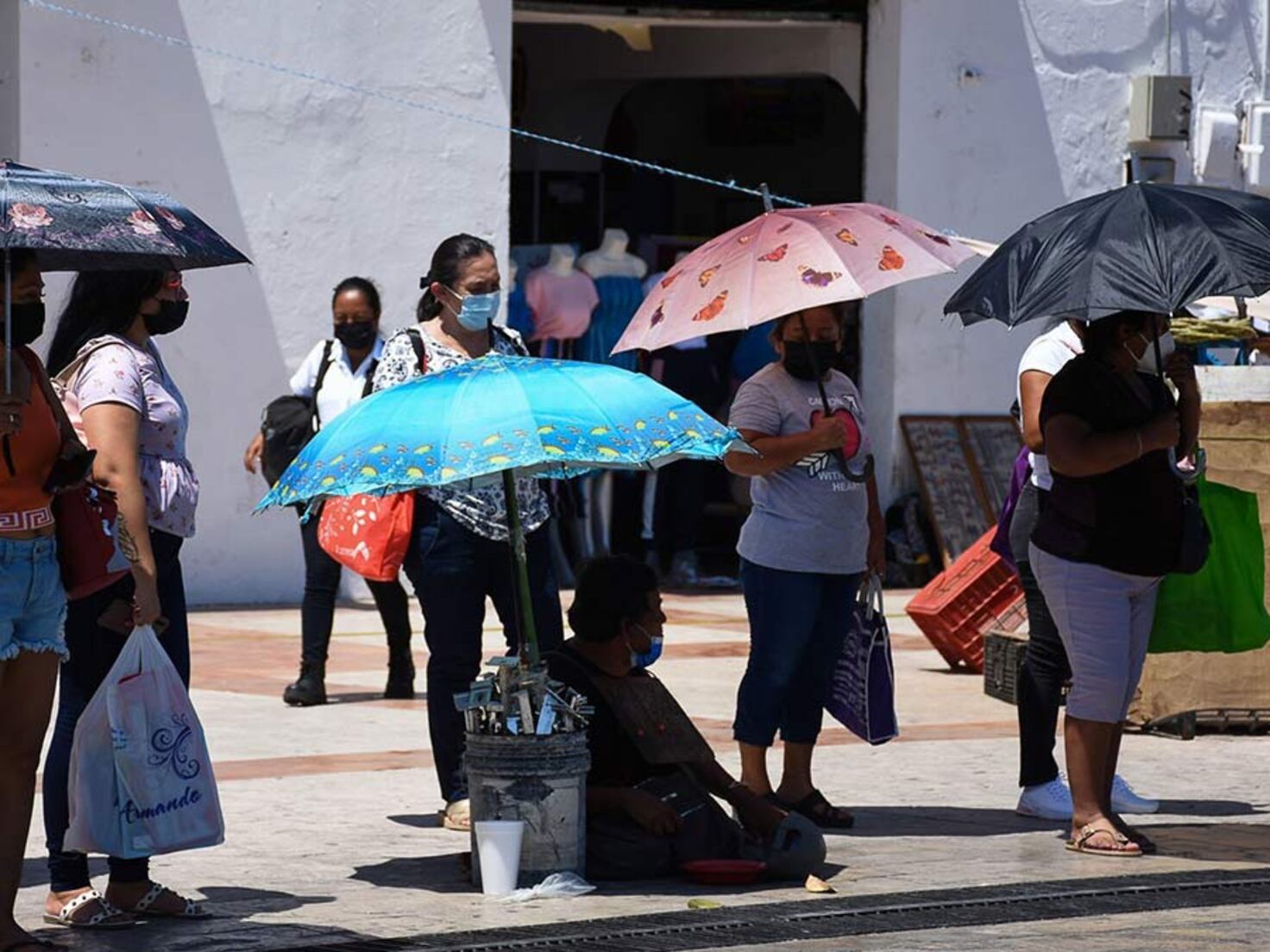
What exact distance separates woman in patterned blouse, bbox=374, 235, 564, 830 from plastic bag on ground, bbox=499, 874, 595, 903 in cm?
102

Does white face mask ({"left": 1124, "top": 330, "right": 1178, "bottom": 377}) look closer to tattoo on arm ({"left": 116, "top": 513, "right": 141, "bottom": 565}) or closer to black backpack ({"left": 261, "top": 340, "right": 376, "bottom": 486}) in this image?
tattoo on arm ({"left": 116, "top": 513, "right": 141, "bottom": 565})

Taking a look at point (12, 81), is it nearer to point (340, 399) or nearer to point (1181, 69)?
point (340, 399)

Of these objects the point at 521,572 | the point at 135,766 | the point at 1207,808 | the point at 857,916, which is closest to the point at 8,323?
the point at 135,766

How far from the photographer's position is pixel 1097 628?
7.85 metres

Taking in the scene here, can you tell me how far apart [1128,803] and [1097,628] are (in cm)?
113

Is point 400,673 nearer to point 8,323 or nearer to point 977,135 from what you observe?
point 8,323

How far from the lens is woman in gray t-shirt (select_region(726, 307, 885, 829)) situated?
27.0ft

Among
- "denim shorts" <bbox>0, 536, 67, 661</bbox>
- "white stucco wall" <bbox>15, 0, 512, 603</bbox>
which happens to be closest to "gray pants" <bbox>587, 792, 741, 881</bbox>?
"denim shorts" <bbox>0, 536, 67, 661</bbox>

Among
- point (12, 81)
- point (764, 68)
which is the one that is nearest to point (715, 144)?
point (764, 68)

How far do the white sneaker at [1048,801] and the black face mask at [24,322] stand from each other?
12.7ft

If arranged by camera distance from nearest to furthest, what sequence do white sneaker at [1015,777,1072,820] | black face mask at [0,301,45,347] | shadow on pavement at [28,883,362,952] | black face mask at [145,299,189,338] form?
1. black face mask at [0,301,45,347]
2. shadow on pavement at [28,883,362,952]
3. black face mask at [145,299,189,338]
4. white sneaker at [1015,777,1072,820]

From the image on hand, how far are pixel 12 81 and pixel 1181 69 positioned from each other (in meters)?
8.15

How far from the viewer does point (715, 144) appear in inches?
862

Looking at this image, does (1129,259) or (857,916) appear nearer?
(857,916)
